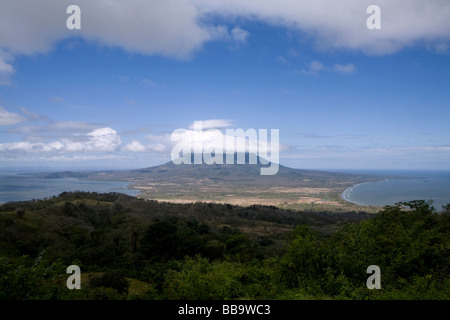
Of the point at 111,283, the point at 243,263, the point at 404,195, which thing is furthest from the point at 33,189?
the point at 404,195

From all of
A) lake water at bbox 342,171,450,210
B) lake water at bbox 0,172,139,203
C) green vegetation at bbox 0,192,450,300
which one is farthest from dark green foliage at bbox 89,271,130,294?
lake water at bbox 0,172,139,203

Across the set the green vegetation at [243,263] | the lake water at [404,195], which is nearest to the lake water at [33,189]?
the green vegetation at [243,263]

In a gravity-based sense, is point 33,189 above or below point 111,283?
below

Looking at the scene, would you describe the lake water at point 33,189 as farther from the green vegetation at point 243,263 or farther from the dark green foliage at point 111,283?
the dark green foliage at point 111,283

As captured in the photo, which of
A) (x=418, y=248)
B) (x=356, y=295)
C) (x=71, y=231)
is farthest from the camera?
(x=71, y=231)

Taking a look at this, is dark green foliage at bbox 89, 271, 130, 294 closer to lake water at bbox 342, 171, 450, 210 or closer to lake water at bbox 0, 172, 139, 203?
lake water at bbox 342, 171, 450, 210

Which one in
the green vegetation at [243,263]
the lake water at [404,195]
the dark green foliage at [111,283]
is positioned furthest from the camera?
the lake water at [404,195]

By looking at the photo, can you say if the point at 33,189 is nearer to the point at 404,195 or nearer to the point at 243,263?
the point at 243,263

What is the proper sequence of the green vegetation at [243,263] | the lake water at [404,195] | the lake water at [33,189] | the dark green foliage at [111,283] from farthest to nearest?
the lake water at [33,189], the lake water at [404,195], the dark green foliage at [111,283], the green vegetation at [243,263]

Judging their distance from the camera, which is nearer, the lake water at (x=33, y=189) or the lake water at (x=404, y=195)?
the lake water at (x=404, y=195)
